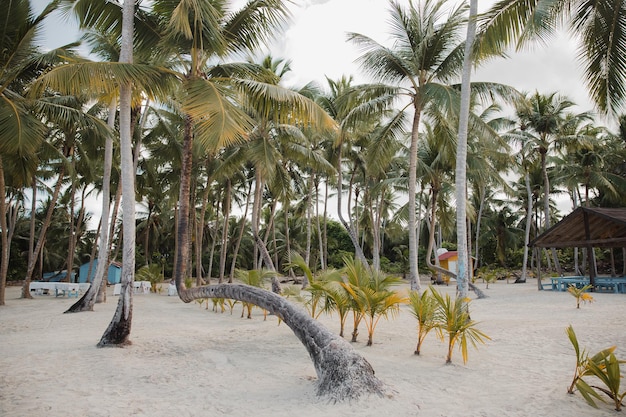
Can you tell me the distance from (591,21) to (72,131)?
55.0ft

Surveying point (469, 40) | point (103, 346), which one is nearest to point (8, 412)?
point (103, 346)

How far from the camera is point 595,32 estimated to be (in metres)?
6.54

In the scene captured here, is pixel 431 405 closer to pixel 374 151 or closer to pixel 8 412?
pixel 8 412

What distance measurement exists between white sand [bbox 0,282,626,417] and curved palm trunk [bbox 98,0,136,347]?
1.22 feet

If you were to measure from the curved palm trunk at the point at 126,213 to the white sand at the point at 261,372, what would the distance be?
1.22 feet

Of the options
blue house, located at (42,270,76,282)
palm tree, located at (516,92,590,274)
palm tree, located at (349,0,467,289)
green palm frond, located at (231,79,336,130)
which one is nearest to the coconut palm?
palm tree, located at (349,0,467,289)

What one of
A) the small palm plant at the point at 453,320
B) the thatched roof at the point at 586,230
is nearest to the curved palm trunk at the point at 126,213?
the small palm plant at the point at 453,320

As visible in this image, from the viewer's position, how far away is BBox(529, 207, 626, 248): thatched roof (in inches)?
630

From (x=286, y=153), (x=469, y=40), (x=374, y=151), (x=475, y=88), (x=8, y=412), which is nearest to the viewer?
(x=8, y=412)

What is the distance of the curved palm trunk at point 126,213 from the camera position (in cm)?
698

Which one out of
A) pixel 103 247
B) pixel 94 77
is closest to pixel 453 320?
pixel 94 77

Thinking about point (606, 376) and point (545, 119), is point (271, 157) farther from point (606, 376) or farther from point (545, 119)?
point (545, 119)

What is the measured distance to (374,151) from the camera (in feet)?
47.5

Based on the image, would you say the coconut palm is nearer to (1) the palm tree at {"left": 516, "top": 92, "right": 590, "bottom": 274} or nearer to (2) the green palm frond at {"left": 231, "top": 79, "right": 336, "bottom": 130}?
(2) the green palm frond at {"left": 231, "top": 79, "right": 336, "bottom": 130}
